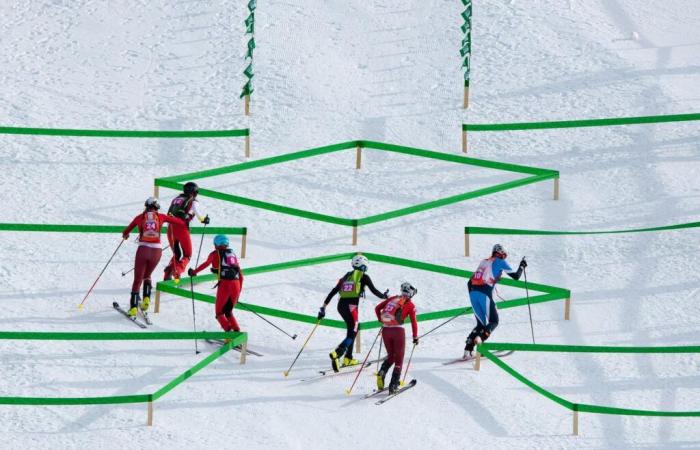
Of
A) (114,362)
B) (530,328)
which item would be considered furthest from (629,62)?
(114,362)

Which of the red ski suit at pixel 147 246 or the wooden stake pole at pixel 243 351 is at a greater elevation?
the red ski suit at pixel 147 246

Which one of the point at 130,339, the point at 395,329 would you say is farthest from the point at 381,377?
the point at 130,339

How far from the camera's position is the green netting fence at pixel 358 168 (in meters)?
23.9

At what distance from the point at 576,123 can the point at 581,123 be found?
8 centimetres

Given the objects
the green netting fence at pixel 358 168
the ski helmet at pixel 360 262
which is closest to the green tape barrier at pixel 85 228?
the green netting fence at pixel 358 168

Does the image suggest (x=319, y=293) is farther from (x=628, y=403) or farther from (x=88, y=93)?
(x=88, y=93)

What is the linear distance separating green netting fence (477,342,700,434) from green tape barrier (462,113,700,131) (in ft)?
20.8

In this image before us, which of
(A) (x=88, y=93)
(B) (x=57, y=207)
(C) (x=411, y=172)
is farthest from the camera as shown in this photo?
(A) (x=88, y=93)

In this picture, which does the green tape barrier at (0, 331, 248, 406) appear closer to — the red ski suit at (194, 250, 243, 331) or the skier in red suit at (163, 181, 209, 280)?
the red ski suit at (194, 250, 243, 331)

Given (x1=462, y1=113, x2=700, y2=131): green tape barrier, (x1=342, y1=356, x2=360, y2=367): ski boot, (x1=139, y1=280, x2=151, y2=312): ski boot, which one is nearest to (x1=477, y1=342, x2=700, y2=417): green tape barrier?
(x1=342, y1=356, x2=360, y2=367): ski boot

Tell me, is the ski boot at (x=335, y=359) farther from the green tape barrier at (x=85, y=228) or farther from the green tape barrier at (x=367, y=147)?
the green tape barrier at (x=367, y=147)

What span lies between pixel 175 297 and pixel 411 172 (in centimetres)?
557

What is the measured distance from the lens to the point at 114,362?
20.6 metres

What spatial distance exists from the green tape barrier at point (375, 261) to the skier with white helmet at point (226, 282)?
38 centimetres
